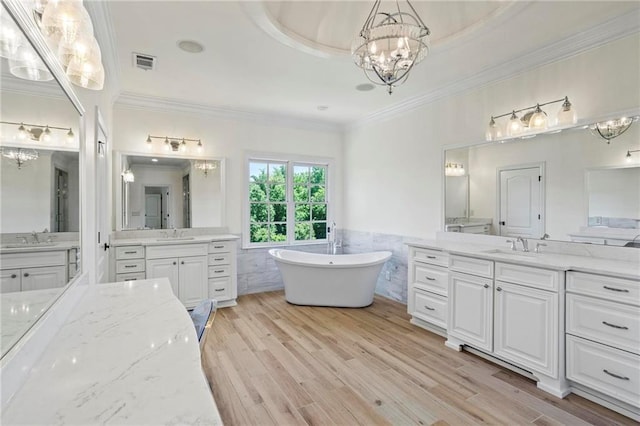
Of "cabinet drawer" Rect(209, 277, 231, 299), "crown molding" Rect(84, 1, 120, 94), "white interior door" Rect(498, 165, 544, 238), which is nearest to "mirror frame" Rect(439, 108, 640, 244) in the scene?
"white interior door" Rect(498, 165, 544, 238)

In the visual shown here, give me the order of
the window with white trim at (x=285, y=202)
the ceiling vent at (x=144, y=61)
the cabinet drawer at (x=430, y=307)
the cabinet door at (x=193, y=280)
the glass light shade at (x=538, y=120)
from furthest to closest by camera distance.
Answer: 1. the window with white trim at (x=285, y=202)
2. the cabinet door at (x=193, y=280)
3. the cabinet drawer at (x=430, y=307)
4. the ceiling vent at (x=144, y=61)
5. the glass light shade at (x=538, y=120)

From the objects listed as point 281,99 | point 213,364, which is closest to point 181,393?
point 213,364

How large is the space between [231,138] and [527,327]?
4.34 meters

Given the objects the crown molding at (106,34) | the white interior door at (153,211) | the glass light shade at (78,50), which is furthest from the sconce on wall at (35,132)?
the white interior door at (153,211)

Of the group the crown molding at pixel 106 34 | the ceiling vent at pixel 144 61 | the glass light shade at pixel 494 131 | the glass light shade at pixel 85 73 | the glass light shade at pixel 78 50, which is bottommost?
the glass light shade at pixel 85 73

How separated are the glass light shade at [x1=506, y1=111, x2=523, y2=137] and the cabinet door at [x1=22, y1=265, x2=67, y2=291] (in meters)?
3.71

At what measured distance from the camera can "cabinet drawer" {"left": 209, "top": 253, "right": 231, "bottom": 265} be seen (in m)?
4.36

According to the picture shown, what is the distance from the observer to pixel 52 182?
1.34m

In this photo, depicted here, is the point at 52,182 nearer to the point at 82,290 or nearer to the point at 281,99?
the point at 82,290

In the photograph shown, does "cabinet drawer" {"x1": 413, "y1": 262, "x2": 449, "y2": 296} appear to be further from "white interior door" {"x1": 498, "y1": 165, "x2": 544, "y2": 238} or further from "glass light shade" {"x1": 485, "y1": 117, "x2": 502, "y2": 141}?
"glass light shade" {"x1": 485, "y1": 117, "x2": 502, "y2": 141}

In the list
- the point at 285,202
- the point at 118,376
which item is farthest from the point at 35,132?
the point at 285,202

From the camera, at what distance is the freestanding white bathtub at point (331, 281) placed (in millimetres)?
4246

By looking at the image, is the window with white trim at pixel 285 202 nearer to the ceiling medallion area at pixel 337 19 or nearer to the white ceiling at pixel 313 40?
the white ceiling at pixel 313 40

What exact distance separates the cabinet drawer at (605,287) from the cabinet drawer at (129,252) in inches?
168
